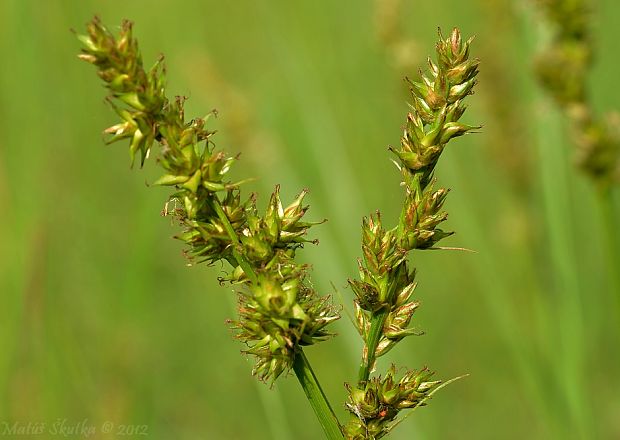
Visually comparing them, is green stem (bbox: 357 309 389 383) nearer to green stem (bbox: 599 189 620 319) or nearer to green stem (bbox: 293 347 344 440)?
green stem (bbox: 293 347 344 440)

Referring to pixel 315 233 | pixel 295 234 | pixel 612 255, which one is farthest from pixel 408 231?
pixel 315 233

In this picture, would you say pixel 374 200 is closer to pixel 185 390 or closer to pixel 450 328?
pixel 450 328

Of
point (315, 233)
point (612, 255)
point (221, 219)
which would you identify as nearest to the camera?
point (221, 219)

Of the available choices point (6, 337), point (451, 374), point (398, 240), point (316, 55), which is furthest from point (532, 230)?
point (398, 240)

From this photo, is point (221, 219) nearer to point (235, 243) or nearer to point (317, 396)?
point (235, 243)

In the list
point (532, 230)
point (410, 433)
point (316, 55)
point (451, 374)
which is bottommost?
point (451, 374)

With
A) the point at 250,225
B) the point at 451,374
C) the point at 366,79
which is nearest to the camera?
the point at 250,225
